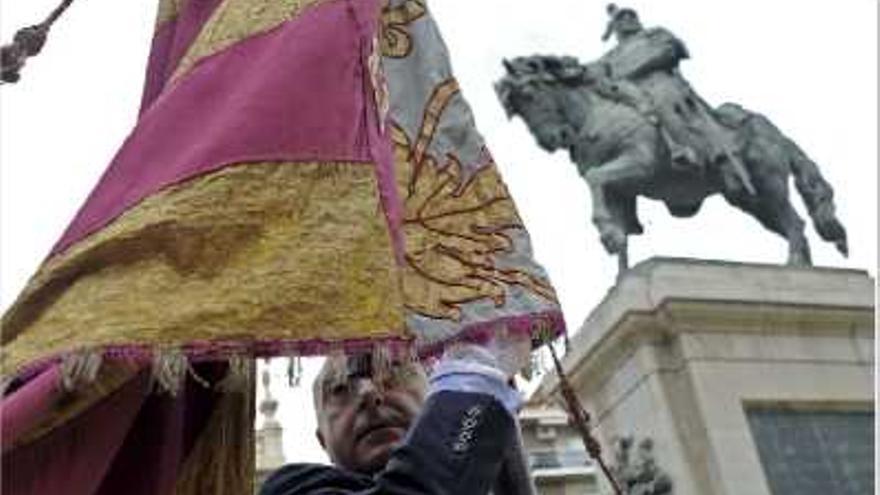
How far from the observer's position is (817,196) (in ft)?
33.6

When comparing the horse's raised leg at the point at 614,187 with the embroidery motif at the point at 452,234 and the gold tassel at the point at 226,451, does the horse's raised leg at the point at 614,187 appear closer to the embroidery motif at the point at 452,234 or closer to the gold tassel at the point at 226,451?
the embroidery motif at the point at 452,234

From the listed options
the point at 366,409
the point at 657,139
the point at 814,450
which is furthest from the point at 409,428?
the point at 657,139

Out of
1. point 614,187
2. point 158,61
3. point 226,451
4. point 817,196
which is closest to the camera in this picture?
point 226,451

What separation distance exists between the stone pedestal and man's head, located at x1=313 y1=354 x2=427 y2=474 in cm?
570

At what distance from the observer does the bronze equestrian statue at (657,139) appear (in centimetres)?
968

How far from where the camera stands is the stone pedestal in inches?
306

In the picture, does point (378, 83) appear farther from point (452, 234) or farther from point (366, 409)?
point (366, 409)

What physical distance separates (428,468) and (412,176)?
0.90 m

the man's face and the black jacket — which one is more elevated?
the man's face

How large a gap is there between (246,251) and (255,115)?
0.27m

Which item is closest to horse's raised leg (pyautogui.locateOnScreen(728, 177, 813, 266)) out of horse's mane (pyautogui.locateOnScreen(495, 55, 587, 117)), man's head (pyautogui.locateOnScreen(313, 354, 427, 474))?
horse's mane (pyautogui.locateOnScreen(495, 55, 587, 117))

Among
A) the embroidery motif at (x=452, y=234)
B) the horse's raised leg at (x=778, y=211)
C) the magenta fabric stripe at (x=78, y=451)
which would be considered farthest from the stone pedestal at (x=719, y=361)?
the magenta fabric stripe at (x=78, y=451)

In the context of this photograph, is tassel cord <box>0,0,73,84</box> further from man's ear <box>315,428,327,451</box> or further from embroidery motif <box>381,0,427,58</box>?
man's ear <box>315,428,327,451</box>

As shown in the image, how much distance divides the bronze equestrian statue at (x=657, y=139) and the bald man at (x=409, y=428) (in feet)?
24.6
